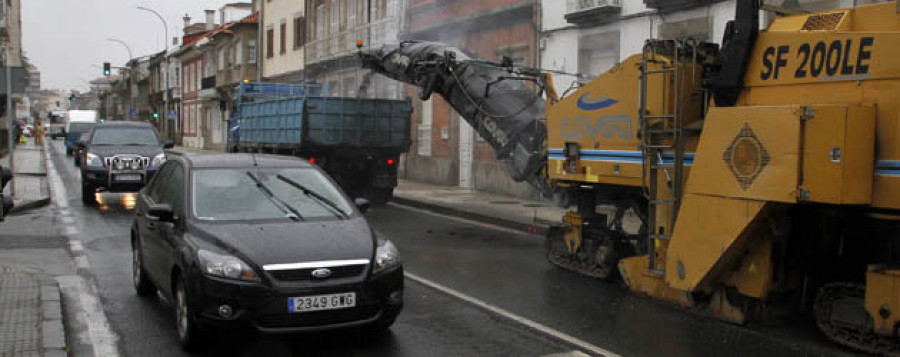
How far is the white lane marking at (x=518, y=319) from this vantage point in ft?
18.9

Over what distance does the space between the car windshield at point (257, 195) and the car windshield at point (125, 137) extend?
1133 cm

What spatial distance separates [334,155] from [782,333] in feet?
37.2

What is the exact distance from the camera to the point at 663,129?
23.4 ft

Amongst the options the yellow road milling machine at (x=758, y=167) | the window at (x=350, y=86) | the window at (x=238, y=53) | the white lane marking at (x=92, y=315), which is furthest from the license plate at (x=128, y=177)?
the window at (x=238, y=53)

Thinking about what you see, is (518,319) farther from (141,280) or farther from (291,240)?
(141,280)

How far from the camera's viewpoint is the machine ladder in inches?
276

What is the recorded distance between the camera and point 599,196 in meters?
8.76

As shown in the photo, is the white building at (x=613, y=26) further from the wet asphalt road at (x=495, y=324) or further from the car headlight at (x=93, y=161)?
the car headlight at (x=93, y=161)

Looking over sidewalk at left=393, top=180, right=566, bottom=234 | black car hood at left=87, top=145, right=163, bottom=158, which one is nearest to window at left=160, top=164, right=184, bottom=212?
sidewalk at left=393, top=180, right=566, bottom=234

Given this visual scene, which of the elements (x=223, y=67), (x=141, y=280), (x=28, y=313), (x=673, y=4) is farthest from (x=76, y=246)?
(x=223, y=67)

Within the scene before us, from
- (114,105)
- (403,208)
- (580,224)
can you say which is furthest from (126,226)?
(114,105)

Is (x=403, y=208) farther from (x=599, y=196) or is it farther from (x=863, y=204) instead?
(x=863, y=204)

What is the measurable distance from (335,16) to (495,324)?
25666mm

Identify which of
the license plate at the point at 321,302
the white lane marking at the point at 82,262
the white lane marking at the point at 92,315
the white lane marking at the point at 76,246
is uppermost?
the license plate at the point at 321,302
